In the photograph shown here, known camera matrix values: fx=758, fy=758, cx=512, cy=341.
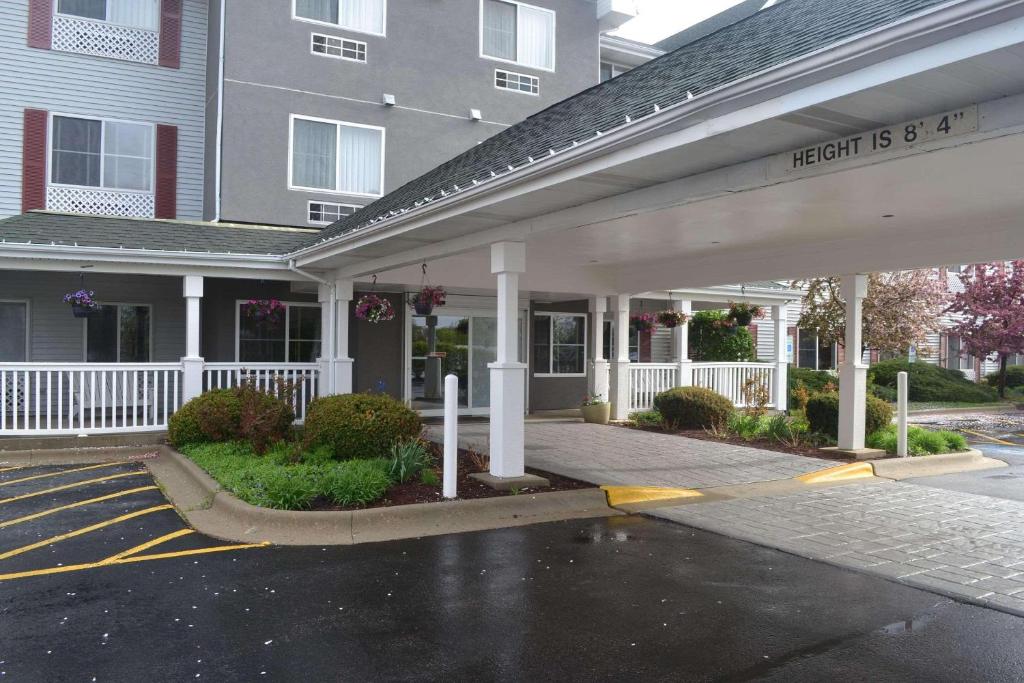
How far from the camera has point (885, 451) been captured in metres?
12.4

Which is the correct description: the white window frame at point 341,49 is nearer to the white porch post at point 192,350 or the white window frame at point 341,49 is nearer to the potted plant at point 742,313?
the white porch post at point 192,350

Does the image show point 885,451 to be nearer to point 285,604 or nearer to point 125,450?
point 285,604

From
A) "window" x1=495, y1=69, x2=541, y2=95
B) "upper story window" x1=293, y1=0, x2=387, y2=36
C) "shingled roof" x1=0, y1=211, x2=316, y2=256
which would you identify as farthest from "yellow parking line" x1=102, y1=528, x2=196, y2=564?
"window" x1=495, y1=69, x2=541, y2=95

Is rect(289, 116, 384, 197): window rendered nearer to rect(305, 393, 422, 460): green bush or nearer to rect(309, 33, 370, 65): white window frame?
rect(309, 33, 370, 65): white window frame

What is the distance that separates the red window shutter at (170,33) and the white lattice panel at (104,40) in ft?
0.42

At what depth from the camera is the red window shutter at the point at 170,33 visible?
1744cm

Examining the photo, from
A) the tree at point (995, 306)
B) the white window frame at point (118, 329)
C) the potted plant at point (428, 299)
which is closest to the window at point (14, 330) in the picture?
the white window frame at point (118, 329)

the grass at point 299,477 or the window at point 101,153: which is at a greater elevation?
the window at point 101,153

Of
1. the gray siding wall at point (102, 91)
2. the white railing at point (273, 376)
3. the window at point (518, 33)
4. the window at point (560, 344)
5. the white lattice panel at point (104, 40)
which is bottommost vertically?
the white railing at point (273, 376)

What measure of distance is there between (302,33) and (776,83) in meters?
14.8

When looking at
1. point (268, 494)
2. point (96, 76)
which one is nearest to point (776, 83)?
point (268, 494)

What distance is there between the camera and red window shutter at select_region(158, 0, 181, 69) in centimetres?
1744

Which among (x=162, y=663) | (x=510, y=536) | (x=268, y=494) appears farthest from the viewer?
(x=268, y=494)

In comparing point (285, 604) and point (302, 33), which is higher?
point (302, 33)
